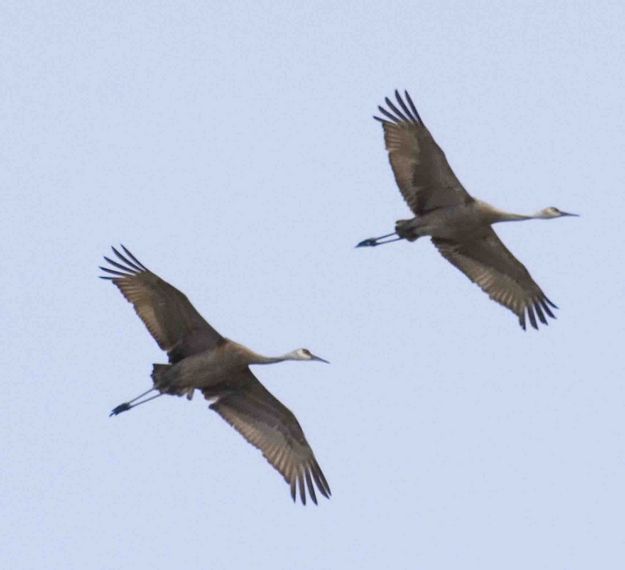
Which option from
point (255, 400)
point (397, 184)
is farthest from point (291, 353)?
point (397, 184)

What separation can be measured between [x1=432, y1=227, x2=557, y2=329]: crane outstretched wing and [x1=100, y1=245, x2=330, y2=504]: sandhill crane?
317 centimetres

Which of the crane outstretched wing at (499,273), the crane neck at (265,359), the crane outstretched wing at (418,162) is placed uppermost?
the crane outstretched wing at (418,162)

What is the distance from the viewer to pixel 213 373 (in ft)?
87.5

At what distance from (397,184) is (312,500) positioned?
15.8 feet

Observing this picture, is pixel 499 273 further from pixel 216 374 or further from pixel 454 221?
pixel 216 374

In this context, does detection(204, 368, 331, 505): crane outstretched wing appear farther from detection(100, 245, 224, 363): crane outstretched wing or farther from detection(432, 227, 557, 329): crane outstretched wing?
detection(432, 227, 557, 329): crane outstretched wing

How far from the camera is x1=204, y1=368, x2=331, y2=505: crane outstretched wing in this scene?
2717cm

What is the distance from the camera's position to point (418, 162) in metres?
28.0

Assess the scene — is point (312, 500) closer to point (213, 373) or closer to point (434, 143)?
point (213, 373)

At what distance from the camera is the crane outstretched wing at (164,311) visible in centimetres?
2628

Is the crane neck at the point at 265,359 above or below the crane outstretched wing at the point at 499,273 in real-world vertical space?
below

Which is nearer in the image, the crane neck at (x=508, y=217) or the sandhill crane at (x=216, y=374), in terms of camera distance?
the sandhill crane at (x=216, y=374)

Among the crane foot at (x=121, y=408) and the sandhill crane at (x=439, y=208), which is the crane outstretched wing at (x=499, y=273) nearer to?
the sandhill crane at (x=439, y=208)

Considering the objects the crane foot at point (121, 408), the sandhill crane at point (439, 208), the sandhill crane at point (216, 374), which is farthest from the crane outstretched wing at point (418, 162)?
the crane foot at point (121, 408)
